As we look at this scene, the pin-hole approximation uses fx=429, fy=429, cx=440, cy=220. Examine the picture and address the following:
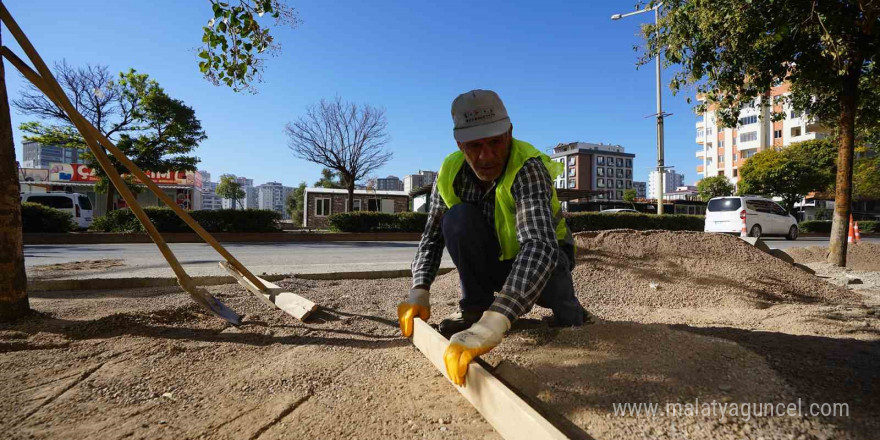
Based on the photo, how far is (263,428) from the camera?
1.47 metres

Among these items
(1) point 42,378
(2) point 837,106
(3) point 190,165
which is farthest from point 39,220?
(2) point 837,106

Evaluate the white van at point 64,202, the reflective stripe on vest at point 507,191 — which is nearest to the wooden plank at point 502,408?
the reflective stripe on vest at point 507,191

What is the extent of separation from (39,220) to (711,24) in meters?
17.9

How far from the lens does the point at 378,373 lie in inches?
77.5

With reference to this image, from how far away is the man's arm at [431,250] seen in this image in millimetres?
2186

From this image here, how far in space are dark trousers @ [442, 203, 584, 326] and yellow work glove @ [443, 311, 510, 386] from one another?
1.83 feet

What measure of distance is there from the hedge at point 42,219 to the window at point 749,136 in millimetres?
63745

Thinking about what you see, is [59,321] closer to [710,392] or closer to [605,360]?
[605,360]

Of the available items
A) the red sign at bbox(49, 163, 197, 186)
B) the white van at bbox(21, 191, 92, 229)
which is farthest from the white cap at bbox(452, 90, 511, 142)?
the red sign at bbox(49, 163, 197, 186)

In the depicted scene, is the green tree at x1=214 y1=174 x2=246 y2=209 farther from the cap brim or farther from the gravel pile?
the cap brim

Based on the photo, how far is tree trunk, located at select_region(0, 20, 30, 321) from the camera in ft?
8.63

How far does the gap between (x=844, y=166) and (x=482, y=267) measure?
7.17 metres

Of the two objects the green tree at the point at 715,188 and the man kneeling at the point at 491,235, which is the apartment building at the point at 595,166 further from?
the man kneeling at the point at 491,235

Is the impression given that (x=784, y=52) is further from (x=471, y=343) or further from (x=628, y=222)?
(x=628, y=222)
